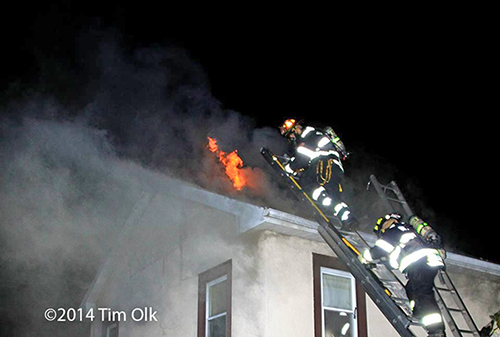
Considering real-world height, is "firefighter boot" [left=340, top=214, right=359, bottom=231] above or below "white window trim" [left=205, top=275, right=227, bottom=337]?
above

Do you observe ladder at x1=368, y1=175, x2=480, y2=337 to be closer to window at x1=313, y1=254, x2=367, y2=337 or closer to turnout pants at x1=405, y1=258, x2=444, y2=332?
turnout pants at x1=405, y1=258, x2=444, y2=332

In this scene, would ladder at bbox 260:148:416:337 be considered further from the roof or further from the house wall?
the house wall

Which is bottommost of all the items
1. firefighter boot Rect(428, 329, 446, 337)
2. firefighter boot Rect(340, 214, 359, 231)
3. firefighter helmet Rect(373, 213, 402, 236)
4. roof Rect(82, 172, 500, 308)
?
firefighter boot Rect(428, 329, 446, 337)

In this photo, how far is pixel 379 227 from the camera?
5840 millimetres

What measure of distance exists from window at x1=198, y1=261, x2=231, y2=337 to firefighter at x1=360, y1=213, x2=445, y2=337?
95.9 inches

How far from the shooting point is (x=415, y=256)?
5.34 m

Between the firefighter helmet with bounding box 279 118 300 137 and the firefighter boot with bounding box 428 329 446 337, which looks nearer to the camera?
the firefighter boot with bounding box 428 329 446 337

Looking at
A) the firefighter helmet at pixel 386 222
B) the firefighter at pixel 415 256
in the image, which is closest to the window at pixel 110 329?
the firefighter helmet at pixel 386 222

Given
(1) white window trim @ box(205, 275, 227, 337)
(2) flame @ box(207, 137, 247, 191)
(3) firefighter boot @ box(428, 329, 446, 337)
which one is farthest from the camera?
(2) flame @ box(207, 137, 247, 191)

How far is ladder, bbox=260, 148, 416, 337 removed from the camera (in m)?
5.01

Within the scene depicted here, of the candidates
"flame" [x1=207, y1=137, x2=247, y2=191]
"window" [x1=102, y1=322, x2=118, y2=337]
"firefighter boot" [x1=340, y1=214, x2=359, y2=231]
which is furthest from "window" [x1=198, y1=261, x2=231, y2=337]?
"window" [x1=102, y1=322, x2=118, y2=337]

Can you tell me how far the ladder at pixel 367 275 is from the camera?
501 cm

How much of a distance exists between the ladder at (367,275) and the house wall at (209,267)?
892 millimetres

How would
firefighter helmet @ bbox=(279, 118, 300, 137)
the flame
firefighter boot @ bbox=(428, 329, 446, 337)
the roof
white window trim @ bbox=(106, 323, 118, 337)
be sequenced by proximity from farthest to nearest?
white window trim @ bbox=(106, 323, 118, 337), the flame, firefighter helmet @ bbox=(279, 118, 300, 137), the roof, firefighter boot @ bbox=(428, 329, 446, 337)
